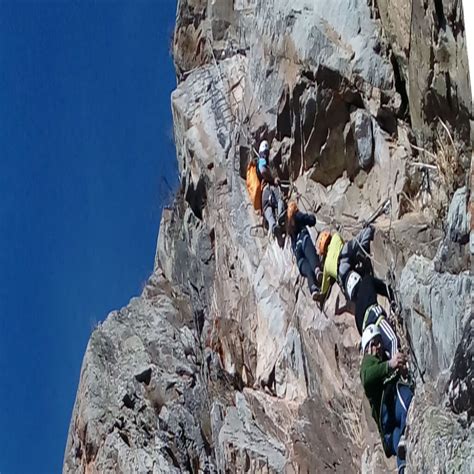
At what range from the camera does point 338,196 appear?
10.3m

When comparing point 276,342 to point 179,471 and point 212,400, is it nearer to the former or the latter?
point 212,400

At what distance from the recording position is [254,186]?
12180 millimetres

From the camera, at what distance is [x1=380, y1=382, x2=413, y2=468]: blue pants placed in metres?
7.84

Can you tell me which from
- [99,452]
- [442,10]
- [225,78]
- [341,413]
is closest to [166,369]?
[99,452]

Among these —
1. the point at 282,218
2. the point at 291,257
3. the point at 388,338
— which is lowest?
the point at 388,338

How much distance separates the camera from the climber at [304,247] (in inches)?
407

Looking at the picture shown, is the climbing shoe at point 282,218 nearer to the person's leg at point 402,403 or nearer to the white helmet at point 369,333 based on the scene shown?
the white helmet at point 369,333

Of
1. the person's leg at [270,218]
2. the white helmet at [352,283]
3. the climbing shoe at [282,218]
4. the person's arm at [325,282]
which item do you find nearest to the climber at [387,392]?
the white helmet at [352,283]

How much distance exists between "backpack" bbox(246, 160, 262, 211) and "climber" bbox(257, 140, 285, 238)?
114 mm

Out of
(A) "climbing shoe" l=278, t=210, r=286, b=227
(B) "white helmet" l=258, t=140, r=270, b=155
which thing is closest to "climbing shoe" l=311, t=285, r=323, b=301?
(A) "climbing shoe" l=278, t=210, r=286, b=227

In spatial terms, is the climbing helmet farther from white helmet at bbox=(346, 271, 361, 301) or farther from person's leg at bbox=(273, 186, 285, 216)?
person's leg at bbox=(273, 186, 285, 216)

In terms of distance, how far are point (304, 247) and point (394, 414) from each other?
3.08 meters

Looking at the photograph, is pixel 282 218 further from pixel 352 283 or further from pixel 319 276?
pixel 352 283

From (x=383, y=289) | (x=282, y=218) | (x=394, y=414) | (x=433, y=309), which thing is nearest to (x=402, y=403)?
(x=394, y=414)
